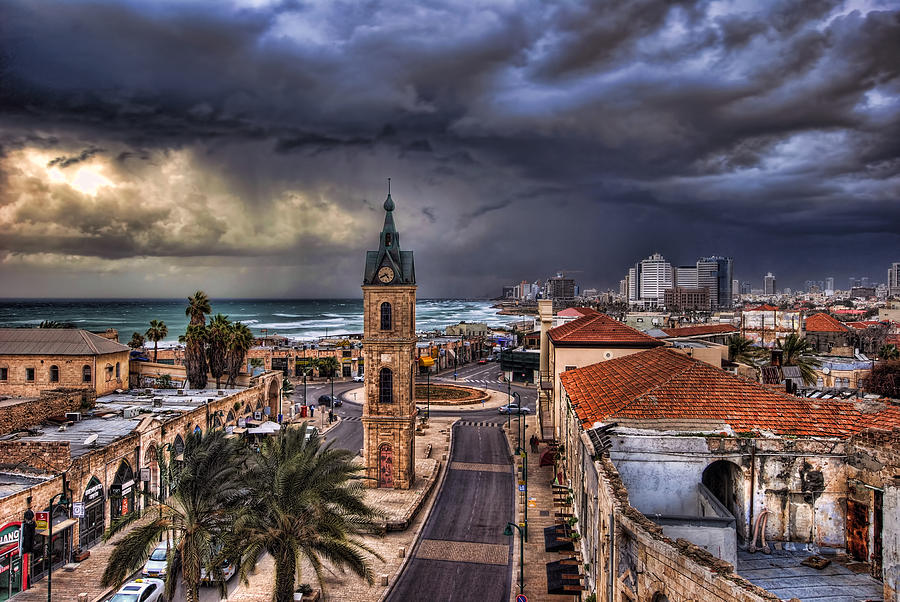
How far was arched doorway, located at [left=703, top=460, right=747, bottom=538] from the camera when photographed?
17.7 meters

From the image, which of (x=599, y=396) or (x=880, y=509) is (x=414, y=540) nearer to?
(x=599, y=396)

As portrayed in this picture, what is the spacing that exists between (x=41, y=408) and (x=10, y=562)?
16939 mm

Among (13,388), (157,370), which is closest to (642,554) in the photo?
(13,388)

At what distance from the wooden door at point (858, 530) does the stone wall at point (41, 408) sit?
41247mm

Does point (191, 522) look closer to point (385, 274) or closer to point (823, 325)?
point (385, 274)

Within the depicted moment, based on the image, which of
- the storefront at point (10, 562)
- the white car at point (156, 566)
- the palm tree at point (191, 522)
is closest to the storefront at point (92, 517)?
the storefront at point (10, 562)

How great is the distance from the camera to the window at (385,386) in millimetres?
37969

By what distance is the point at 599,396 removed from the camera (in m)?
27.3

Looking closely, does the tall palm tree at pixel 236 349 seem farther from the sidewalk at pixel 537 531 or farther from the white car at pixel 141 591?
the white car at pixel 141 591

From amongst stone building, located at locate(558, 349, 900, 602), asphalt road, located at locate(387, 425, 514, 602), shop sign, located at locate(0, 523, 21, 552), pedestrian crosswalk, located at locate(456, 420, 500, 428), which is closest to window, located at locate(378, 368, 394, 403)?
asphalt road, located at locate(387, 425, 514, 602)

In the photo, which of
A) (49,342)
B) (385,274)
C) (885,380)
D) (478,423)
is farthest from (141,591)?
(885,380)

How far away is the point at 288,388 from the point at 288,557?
188 feet

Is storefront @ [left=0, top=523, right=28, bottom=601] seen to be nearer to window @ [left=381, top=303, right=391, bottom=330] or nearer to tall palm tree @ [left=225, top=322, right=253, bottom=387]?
window @ [left=381, top=303, right=391, bottom=330]

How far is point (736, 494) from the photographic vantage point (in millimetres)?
18234
